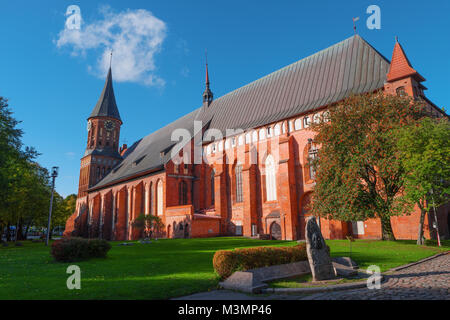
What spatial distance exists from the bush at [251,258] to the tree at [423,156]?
1118 cm

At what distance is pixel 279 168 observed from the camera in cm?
3044

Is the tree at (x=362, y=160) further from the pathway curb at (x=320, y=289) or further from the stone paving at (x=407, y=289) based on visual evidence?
the pathway curb at (x=320, y=289)

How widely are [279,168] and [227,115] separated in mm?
14051

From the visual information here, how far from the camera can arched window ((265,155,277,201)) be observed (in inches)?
1280

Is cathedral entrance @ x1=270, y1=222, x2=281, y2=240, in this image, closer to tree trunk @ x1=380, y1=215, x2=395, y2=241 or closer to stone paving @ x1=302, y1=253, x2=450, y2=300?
tree trunk @ x1=380, y1=215, x2=395, y2=241

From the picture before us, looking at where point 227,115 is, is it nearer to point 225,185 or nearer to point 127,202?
point 225,185

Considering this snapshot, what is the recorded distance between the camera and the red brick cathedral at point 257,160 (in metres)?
27.0

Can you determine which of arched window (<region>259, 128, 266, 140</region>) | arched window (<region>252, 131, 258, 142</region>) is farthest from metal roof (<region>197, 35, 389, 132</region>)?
arched window (<region>252, 131, 258, 142</region>)

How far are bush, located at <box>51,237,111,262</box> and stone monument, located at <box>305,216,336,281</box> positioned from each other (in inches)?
429

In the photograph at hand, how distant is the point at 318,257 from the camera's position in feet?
28.9

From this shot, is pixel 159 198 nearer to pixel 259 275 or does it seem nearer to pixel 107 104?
pixel 107 104

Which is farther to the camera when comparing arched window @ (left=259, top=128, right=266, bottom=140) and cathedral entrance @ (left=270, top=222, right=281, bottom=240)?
arched window @ (left=259, top=128, right=266, bottom=140)

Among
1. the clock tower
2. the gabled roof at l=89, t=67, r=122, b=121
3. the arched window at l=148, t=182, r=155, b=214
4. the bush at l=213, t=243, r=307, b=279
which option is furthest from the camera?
the gabled roof at l=89, t=67, r=122, b=121
